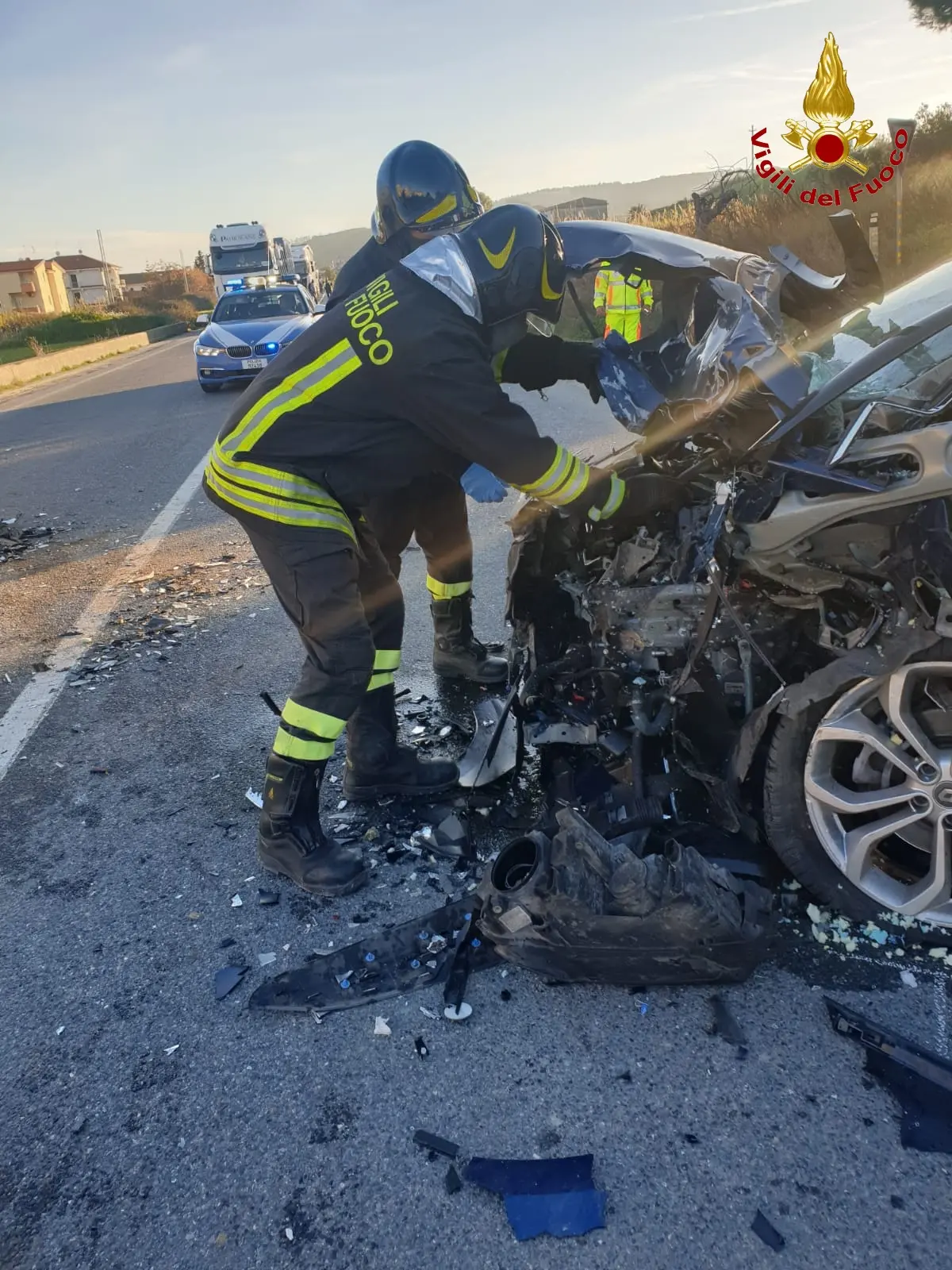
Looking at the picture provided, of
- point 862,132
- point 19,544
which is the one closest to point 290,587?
point 19,544

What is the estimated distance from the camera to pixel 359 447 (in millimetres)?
2832

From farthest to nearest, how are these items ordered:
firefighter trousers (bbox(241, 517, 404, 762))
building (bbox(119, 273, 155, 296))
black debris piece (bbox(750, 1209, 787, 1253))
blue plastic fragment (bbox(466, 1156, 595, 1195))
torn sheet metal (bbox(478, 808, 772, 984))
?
building (bbox(119, 273, 155, 296))
firefighter trousers (bbox(241, 517, 404, 762))
torn sheet metal (bbox(478, 808, 772, 984))
blue plastic fragment (bbox(466, 1156, 595, 1195))
black debris piece (bbox(750, 1209, 787, 1253))

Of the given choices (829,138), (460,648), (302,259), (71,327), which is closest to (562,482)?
(460,648)

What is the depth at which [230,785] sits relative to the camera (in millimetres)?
3559

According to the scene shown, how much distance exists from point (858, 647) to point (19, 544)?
22.4 feet

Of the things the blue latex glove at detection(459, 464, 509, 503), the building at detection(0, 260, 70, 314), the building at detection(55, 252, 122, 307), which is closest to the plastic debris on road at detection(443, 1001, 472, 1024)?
the blue latex glove at detection(459, 464, 509, 503)

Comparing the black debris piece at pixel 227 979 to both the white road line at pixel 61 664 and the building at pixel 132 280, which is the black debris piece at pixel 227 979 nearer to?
the white road line at pixel 61 664

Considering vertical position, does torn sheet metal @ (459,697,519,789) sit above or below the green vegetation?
below

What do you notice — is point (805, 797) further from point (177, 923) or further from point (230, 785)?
point (230, 785)

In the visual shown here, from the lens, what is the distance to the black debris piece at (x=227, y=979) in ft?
8.23

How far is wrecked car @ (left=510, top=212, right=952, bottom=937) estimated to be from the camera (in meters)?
2.26

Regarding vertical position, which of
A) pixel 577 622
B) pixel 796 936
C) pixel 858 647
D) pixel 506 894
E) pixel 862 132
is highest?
pixel 862 132

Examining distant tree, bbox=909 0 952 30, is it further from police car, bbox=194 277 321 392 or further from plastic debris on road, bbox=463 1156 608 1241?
plastic debris on road, bbox=463 1156 608 1241

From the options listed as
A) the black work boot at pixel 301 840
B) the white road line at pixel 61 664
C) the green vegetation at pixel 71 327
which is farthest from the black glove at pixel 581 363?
the green vegetation at pixel 71 327
